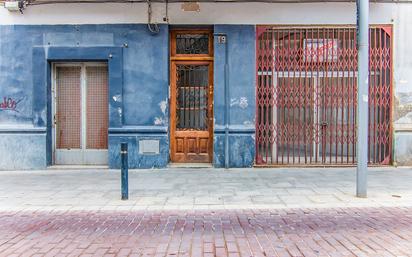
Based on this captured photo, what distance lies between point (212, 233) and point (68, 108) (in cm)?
784

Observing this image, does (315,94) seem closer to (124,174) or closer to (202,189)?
(202,189)

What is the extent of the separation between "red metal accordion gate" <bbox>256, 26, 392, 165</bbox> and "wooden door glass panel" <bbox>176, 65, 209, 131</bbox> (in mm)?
1494

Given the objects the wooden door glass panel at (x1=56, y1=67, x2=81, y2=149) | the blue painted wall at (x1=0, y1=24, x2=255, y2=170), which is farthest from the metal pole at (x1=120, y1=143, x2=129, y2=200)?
the wooden door glass panel at (x1=56, y1=67, x2=81, y2=149)

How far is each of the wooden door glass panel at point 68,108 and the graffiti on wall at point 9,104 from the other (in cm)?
109

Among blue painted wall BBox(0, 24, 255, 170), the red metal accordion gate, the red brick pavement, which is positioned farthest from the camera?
the red metal accordion gate

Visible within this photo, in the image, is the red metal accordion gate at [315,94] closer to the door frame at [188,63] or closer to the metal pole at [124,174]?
the door frame at [188,63]

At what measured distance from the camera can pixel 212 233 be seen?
6039mm

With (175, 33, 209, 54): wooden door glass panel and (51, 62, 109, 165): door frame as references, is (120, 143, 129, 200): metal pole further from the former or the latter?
(175, 33, 209, 54): wooden door glass panel

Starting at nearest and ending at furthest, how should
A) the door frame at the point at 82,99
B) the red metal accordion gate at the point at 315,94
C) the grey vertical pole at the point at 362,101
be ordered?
the grey vertical pole at the point at 362,101
the red metal accordion gate at the point at 315,94
the door frame at the point at 82,99

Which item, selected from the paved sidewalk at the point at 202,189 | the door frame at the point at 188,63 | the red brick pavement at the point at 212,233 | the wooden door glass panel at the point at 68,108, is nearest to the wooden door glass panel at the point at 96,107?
the wooden door glass panel at the point at 68,108

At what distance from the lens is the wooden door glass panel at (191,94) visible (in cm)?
1240

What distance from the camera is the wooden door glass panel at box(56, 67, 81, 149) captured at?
12.5 meters

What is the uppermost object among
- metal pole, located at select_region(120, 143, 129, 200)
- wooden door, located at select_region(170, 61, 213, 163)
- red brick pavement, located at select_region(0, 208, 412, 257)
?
wooden door, located at select_region(170, 61, 213, 163)

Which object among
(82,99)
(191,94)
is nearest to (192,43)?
(191,94)
